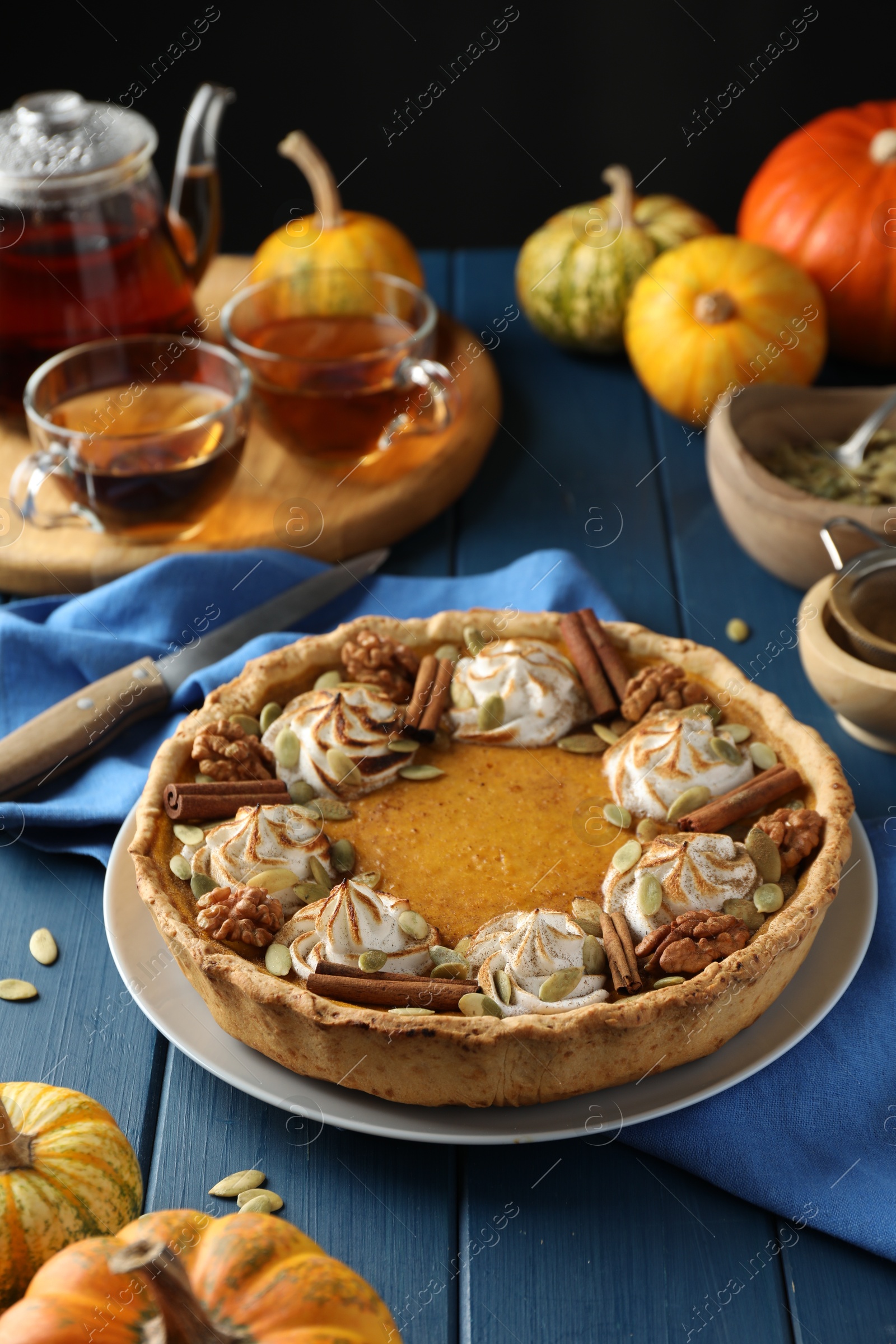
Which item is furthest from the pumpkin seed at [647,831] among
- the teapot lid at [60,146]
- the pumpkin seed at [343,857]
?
the teapot lid at [60,146]

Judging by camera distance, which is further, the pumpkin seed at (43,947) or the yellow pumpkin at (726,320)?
the yellow pumpkin at (726,320)

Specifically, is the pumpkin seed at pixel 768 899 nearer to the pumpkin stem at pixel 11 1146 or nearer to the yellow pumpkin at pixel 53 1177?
the yellow pumpkin at pixel 53 1177

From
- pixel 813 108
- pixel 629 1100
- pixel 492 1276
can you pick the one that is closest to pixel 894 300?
pixel 813 108

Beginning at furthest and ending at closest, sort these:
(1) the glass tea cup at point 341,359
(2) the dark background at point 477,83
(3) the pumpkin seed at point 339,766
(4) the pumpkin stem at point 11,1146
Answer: (2) the dark background at point 477,83 → (1) the glass tea cup at point 341,359 → (3) the pumpkin seed at point 339,766 → (4) the pumpkin stem at point 11,1146

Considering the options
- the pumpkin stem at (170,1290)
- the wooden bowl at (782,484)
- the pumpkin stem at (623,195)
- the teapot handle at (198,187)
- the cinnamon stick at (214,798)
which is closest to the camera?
the pumpkin stem at (170,1290)

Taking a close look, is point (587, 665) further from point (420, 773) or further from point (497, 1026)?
point (497, 1026)
